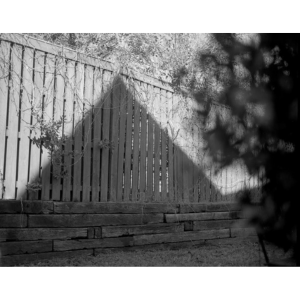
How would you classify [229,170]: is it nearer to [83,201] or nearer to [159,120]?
[159,120]

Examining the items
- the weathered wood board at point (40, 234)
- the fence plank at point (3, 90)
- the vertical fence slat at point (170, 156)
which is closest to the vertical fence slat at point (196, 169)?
the vertical fence slat at point (170, 156)

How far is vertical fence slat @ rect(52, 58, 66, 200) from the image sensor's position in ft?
10.2

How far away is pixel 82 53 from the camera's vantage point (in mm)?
3379

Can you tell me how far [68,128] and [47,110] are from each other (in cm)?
24

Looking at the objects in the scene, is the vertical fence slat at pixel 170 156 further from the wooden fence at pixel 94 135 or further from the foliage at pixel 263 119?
the foliage at pixel 263 119

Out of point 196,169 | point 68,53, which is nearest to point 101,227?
point 196,169

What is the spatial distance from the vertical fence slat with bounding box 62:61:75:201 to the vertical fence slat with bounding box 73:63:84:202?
0.14 feet

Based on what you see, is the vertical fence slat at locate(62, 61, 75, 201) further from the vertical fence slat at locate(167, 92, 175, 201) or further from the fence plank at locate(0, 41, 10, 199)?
the vertical fence slat at locate(167, 92, 175, 201)

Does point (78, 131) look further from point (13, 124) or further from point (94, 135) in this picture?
point (13, 124)

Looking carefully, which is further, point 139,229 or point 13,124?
point 139,229

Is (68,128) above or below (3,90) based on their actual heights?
below

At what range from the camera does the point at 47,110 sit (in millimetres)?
3119
